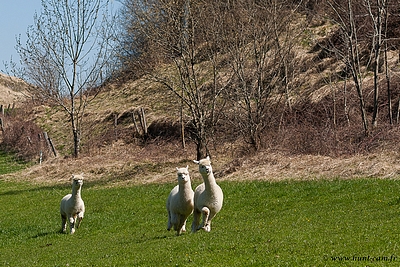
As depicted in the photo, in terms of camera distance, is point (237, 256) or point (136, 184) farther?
point (136, 184)

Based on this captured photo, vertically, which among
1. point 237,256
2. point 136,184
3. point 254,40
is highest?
point 254,40

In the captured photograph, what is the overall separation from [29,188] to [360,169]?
19.1 metres

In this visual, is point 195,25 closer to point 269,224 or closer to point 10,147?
point 269,224

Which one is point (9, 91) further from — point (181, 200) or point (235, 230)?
point (235, 230)

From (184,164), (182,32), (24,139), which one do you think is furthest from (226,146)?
(24,139)

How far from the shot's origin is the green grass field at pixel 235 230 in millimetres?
10656

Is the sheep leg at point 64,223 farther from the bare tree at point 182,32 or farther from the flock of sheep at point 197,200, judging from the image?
the bare tree at point 182,32

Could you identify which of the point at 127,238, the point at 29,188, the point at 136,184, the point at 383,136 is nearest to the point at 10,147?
the point at 29,188

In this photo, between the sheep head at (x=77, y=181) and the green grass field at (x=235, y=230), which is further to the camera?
the sheep head at (x=77, y=181)

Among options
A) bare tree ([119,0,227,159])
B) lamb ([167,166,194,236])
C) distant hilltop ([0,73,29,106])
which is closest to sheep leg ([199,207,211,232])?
lamb ([167,166,194,236])

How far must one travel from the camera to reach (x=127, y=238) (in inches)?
671

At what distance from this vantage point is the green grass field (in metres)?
10.7

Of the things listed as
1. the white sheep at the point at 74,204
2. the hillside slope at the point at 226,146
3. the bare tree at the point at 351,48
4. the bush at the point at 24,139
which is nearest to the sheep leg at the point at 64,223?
the white sheep at the point at 74,204

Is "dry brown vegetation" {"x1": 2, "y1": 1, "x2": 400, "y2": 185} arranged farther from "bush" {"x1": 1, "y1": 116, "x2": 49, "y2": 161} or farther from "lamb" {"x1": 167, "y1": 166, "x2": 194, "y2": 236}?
"lamb" {"x1": 167, "y1": 166, "x2": 194, "y2": 236}
